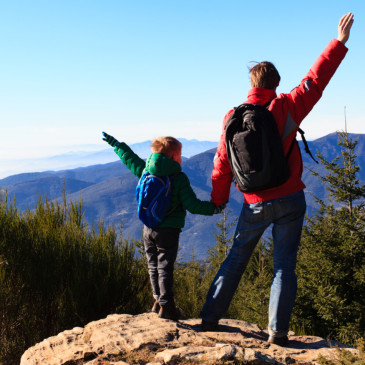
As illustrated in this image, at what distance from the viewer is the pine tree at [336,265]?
22.5 ft

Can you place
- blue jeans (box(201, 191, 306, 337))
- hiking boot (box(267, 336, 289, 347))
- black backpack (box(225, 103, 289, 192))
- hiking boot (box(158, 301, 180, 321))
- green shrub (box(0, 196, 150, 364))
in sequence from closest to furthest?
black backpack (box(225, 103, 289, 192)), blue jeans (box(201, 191, 306, 337)), hiking boot (box(267, 336, 289, 347)), hiking boot (box(158, 301, 180, 321)), green shrub (box(0, 196, 150, 364))

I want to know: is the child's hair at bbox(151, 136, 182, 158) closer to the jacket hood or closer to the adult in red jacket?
the jacket hood

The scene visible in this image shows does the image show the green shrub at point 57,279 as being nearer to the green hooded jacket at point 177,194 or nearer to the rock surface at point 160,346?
the rock surface at point 160,346

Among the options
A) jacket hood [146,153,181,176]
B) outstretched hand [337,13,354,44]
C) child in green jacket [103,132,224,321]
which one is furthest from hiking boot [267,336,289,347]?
outstretched hand [337,13,354,44]

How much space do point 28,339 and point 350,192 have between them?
226 inches

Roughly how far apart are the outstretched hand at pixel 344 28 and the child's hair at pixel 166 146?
4.69 ft

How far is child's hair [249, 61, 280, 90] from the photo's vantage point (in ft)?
10.7

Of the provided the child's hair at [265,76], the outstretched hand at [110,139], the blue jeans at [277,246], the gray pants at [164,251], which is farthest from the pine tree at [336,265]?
the outstretched hand at [110,139]

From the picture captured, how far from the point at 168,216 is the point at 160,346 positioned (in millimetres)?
974

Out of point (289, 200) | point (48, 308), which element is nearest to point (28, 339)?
point (48, 308)

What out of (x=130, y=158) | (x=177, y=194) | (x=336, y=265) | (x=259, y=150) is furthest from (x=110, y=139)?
(x=336, y=265)

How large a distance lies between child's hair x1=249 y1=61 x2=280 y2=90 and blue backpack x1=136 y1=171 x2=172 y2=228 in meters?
1.01

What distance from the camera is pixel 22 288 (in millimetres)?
4293

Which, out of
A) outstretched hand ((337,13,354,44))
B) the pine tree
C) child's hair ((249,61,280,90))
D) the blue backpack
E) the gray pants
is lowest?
the pine tree
